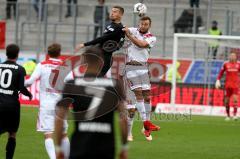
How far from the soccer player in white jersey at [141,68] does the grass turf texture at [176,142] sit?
578 millimetres

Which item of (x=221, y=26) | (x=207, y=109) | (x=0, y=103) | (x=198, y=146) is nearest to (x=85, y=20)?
(x=221, y=26)

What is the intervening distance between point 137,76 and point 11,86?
17.8ft

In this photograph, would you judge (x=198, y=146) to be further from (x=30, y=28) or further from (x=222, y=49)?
(x=30, y=28)

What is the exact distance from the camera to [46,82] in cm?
1313

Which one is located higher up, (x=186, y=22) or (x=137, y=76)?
(x=186, y=22)

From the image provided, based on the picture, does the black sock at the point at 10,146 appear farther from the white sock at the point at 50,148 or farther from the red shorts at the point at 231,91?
the red shorts at the point at 231,91

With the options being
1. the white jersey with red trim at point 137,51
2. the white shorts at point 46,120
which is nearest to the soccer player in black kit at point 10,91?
the white shorts at point 46,120

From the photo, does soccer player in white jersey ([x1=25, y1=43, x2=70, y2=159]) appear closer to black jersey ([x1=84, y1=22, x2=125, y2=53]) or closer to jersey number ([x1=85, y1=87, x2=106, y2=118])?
black jersey ([x1=84, y1=22, x2=125, y2=53])

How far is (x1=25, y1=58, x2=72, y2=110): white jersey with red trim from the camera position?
1305 centimetres

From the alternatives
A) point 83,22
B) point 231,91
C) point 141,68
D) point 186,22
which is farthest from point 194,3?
point 141,68

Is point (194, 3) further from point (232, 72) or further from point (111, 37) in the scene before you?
point (111, 37)

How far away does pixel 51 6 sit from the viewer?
34.2m

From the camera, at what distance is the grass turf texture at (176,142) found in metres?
15.5

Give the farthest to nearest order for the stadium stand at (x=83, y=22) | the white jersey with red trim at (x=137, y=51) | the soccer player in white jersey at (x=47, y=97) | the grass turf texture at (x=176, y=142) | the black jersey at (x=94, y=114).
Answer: the stadium stand at (x=83, y=22)
the white jersey with red trim at (x=137, y=51)
the grass turf texture at (x=176, y=142)
the soccer player in white jersey at (x=47, y=97)
the black jersey at (x=94, y=114)
